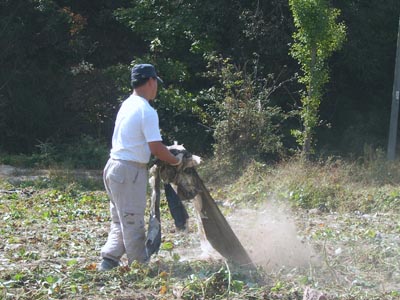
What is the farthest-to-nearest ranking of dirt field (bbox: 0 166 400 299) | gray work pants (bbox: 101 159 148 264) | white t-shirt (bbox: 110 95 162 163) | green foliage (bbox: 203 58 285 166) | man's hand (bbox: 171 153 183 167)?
green foliage (bbox: 203 58 285 166) < man's hand (bbox: 171 153 183 167) < gray work pants (bbox: 101 159 148 264) < white t-shirt (bbox: 110 95 162 163) < dirt field (bbox: 0 166 400 299)

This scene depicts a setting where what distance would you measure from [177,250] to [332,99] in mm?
12474

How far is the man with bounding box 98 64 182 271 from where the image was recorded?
20.3ft

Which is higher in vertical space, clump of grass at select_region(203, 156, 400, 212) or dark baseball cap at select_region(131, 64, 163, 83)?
dark baseball cap at select_region(131, 64, 163, 83)

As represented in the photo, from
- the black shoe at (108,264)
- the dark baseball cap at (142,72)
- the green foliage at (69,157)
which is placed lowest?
the green foliage at (69,157)

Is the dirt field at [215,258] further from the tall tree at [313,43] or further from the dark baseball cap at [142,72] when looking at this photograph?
the tall tree at [313,43]

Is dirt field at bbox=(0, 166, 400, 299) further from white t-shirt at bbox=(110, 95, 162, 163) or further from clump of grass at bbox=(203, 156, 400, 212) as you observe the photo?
white t-shirt at bbox=(110, 95, 162, 163)

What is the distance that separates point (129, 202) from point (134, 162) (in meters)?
0.35

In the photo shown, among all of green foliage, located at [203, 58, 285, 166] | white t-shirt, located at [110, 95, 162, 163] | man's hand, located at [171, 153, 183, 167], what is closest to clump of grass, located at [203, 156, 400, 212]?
green foliage, located at [203, 58, 285, 166]

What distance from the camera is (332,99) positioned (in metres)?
19.2

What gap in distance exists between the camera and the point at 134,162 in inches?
247

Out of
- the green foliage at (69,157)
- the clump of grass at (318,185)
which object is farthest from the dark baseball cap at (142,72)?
the green foliage at (69,157)


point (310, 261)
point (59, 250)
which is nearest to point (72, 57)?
point (59, 250)

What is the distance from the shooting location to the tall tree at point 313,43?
13789 mm

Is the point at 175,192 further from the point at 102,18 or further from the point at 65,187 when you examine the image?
the point at 102,18
